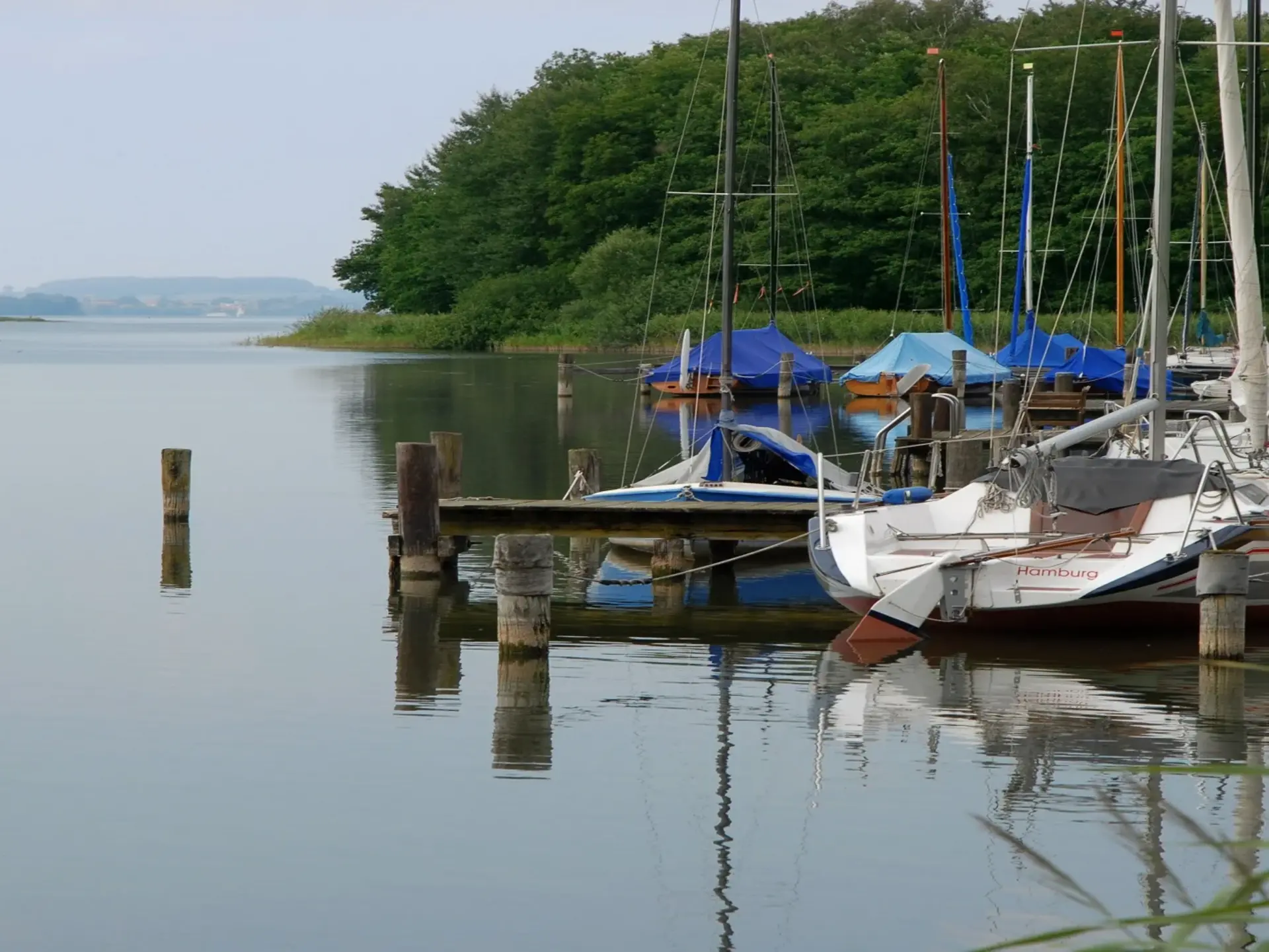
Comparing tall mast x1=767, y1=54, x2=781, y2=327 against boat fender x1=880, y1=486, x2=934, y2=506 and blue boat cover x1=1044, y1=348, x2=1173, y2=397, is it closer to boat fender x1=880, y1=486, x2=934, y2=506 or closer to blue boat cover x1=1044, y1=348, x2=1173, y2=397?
blue boat cover x1=1044, y1=348, x2=1173, y2=397

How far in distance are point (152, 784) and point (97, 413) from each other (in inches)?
1331

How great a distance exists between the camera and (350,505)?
2453 cm

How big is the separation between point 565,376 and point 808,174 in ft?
132

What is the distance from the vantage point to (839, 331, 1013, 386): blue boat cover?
44969 mm

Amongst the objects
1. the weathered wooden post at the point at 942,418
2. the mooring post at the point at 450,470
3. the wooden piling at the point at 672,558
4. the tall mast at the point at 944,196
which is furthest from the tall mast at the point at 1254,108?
the tall mast at the point at 944,196

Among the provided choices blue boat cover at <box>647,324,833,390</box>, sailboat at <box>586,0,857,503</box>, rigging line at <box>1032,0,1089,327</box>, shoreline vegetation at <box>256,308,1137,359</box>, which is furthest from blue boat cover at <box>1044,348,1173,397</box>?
sailboat at <box>586,0,857,503</box>

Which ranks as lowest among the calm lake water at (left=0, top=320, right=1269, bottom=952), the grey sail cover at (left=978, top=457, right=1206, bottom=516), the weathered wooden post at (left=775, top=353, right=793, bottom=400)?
the calm lake water at (left=0, top=320, right=1269, bottom=952)

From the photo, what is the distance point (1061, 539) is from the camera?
47.1 ft

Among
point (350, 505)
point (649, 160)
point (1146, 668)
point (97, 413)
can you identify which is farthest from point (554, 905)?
point (649, 160)

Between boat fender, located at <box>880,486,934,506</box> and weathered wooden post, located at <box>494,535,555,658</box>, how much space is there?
5017mm

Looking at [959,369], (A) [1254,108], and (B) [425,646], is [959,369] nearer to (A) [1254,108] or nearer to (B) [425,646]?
(A) [1254,108]

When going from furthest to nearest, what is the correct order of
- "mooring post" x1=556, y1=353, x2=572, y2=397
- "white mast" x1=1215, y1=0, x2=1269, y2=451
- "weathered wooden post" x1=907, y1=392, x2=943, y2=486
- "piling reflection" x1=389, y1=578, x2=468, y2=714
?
"mooring post" x1=556, y1=353, x2=572, y2=397 < "weathered wooden post" x1=907, y1=392, x2=943, y2=486 < "white mast" x1=1215, y1=0, x2=1269, y2=451 < "piling reflection" x1=389, y1=578, x2=468, y2=714

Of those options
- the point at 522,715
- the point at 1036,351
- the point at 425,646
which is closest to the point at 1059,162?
the point at 1036,351

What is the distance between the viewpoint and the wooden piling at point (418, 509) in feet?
52.5
